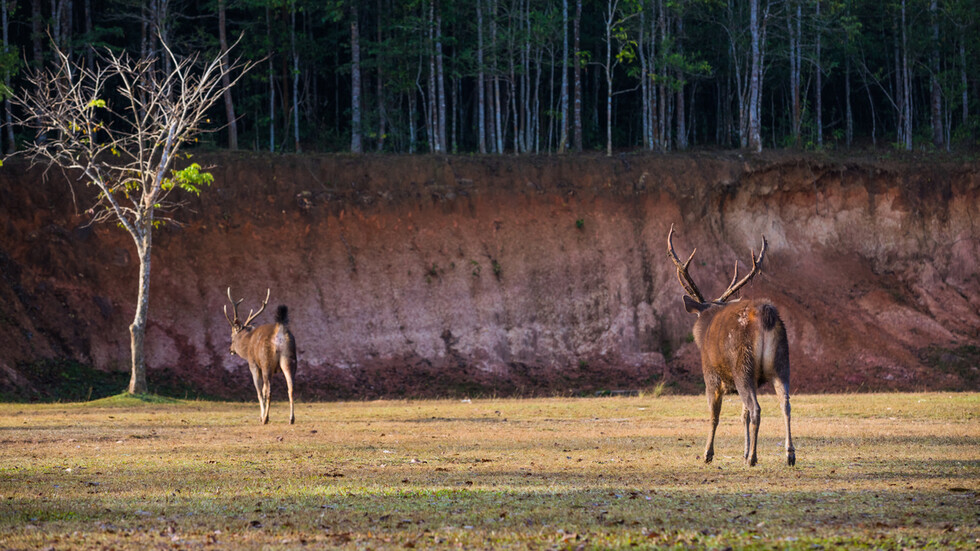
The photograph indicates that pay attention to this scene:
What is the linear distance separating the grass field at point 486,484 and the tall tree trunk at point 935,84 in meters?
34.7

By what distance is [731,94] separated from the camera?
61594 mm

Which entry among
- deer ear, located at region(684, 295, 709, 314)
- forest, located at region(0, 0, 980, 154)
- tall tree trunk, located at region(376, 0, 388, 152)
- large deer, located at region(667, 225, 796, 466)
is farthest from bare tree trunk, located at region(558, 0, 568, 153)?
large deer, located at region(667, 225, 796, 466)

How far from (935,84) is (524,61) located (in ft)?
71.9

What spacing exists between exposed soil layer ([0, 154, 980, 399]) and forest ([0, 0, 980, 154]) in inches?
176

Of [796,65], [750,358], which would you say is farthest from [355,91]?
[750,358]

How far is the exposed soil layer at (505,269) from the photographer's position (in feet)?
119

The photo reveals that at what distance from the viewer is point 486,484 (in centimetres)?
1175

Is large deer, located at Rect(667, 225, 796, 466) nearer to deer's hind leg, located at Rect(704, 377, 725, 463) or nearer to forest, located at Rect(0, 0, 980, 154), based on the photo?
deer's hind leg, located at Rect(704, 377, 725, 463)

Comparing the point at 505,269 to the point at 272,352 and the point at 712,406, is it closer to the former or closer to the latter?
the point at 272,352

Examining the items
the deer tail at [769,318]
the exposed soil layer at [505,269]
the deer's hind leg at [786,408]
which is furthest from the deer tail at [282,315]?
the exposed soil layer at [505,269]

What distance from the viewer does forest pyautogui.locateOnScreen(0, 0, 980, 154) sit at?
154ft

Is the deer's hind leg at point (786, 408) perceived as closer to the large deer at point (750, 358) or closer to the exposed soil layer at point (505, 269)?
the large deer at point (750, 358)

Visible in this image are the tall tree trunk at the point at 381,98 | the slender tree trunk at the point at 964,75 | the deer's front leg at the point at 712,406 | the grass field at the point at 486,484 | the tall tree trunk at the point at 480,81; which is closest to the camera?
the grass field at the point at 486,484

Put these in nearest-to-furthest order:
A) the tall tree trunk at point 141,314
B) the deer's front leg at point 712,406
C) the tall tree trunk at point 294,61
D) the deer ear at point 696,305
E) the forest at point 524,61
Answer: the deer's front leg at point 712,406 < the deer ear at point 696,305 < the tall tree trunk at point 141,314 < the forest at point 524,61 < the tall tree trunk at point 294,61
